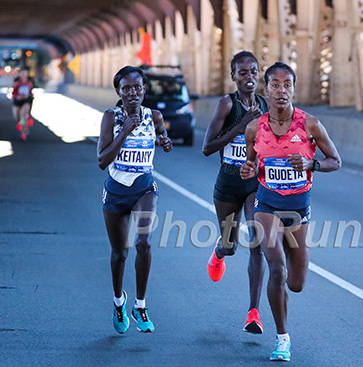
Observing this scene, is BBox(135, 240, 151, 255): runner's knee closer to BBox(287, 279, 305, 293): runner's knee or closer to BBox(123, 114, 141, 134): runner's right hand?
BBox(123, 114, 141, 134): runner's right hand

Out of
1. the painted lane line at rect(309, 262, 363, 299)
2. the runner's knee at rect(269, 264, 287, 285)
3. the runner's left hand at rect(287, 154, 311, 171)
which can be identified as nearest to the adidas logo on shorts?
the runner's left hand at rect(287, 154, 311, 171)

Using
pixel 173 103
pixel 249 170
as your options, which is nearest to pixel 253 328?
pixel 249 170

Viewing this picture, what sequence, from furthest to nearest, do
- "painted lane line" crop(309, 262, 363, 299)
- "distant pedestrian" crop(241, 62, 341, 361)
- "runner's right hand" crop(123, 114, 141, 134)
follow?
1. "painted lane line" crop(309, 262, 363, 299)
2. "runner's right hand" crop(123, 114, 141, 134)
3. "distant pedestrian" crop(241, 62, 341, 361)

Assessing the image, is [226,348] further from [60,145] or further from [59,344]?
[60,145]

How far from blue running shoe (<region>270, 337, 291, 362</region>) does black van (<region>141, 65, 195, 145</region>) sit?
20.5 meters

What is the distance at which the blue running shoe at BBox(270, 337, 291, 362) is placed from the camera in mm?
6594

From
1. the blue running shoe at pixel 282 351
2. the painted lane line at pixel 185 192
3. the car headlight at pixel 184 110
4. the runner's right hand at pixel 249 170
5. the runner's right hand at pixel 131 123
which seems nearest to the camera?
the blue running shoe at pixel 282 351

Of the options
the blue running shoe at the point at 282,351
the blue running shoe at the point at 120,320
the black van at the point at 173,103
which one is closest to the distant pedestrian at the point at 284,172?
the blue running shoe at the point at 282,351

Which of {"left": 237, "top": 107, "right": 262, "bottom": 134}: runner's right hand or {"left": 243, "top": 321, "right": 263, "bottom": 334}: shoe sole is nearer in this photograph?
{"left": 243, "top": 321, "right": 263, "bottom": 334}: shoe sole

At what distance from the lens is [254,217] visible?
7.00 m

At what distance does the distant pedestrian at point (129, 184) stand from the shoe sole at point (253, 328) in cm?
63

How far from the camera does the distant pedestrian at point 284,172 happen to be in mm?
6793

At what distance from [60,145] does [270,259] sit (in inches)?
833

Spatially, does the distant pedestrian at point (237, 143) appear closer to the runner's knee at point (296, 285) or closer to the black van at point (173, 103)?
the runner's knee at point (296, 285)
